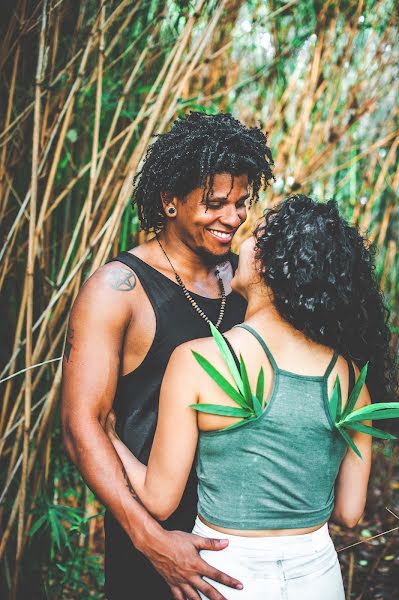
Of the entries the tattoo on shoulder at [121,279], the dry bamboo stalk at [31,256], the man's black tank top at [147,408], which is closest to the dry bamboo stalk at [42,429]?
the dry bamboo stalk at [31,256]

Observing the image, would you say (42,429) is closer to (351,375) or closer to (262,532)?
(262,532)

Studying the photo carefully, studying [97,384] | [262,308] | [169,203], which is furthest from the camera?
[169,203]

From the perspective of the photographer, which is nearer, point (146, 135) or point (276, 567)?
point (276, 567)

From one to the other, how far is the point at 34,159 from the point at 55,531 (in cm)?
112

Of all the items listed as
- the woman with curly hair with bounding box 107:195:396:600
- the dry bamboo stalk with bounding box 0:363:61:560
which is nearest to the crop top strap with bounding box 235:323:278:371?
the woman with curly hair with bounding box 107:195:396:600

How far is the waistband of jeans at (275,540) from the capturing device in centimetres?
101

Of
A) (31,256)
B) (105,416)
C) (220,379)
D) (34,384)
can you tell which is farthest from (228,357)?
(34,384)

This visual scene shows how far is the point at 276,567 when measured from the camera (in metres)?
1.00

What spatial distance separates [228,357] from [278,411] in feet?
0.43

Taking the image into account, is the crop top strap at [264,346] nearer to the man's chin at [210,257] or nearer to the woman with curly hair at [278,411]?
the woman with curly hair at [278,411]

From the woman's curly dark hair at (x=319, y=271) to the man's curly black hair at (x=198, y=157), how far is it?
32 cm

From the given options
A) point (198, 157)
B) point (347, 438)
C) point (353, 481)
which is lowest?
point (353, 481)

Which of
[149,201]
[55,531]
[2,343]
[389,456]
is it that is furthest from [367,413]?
[389,456]

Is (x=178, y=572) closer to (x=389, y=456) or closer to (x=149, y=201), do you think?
(x=149, y=201)
